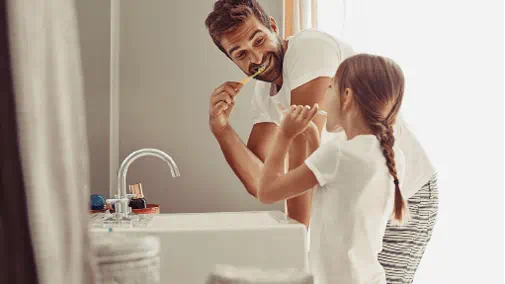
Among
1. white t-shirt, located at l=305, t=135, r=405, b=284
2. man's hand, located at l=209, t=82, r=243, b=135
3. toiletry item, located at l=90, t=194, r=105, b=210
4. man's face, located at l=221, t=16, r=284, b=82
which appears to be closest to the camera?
white t-shirt, located at l=305, t=135, r=405, b=284

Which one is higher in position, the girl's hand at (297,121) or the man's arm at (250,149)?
the girl's hand at (297,121)

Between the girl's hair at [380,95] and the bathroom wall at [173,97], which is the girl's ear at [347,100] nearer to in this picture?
the girl's hair at [380,95]

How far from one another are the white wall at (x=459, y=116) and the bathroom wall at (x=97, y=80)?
1006 millimetres

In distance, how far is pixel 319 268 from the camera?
1.07m

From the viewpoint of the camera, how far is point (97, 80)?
1.88 m

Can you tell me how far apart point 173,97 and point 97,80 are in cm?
37

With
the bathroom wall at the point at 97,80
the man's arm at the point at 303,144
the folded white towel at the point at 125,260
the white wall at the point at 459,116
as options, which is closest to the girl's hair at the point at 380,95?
the man's arm at the point at 303,144

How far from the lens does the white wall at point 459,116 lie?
1798mm

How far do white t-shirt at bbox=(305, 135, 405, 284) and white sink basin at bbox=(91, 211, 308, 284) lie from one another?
173 mm

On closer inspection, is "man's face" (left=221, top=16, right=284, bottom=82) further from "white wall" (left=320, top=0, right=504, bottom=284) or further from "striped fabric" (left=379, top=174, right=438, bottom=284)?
"white wall" (left=320, top=0, right=504, bottom=284)

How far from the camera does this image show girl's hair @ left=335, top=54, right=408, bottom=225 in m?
1.06

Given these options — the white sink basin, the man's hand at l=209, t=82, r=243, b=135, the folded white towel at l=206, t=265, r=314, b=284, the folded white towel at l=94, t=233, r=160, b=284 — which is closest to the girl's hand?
the white sink basin

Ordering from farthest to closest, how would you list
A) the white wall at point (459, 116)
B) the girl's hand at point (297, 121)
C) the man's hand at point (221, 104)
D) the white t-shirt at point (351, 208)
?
the white wall at point (459, 116), the man's hand at point (221, 104), the girl's hand at point (297, 121), the white t-shirt at point (351, 208)

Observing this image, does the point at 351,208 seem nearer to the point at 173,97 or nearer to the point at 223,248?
the point at 223,248
